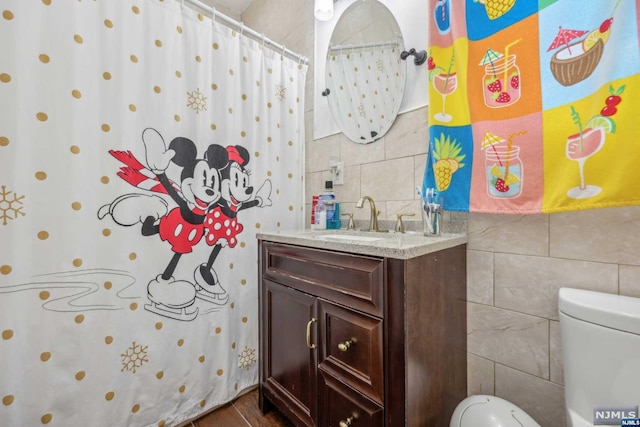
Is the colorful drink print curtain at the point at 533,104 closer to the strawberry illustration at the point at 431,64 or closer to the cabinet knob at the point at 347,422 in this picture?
the strawberry illustration at the point at 431,64

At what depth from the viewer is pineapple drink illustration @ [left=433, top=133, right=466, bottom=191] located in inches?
39.3

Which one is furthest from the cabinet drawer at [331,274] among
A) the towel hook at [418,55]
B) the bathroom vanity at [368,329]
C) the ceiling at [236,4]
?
the ceiling at [236,4]

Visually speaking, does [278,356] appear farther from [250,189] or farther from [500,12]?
[500,12]

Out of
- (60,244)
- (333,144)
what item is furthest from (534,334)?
(60,244)

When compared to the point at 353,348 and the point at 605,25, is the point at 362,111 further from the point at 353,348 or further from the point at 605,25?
the point at 353,348

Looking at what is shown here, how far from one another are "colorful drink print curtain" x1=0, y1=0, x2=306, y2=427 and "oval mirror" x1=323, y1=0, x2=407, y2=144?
403mm

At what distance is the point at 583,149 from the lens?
2.44 feet

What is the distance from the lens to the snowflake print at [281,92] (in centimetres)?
159

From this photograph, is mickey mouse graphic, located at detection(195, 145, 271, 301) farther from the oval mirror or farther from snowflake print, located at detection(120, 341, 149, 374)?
the oval mirror

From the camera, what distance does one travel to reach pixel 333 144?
1.59m

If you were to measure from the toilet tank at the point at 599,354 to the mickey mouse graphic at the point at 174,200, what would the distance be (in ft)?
4.37

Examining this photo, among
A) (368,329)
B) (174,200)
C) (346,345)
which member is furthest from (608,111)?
(174,200)

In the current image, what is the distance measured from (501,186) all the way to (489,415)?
2.29 ft

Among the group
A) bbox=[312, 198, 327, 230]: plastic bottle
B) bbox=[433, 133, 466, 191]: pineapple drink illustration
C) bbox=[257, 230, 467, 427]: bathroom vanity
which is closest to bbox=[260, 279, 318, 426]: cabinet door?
bbox=[257, 230, 467, 427]: bathroom vanity
